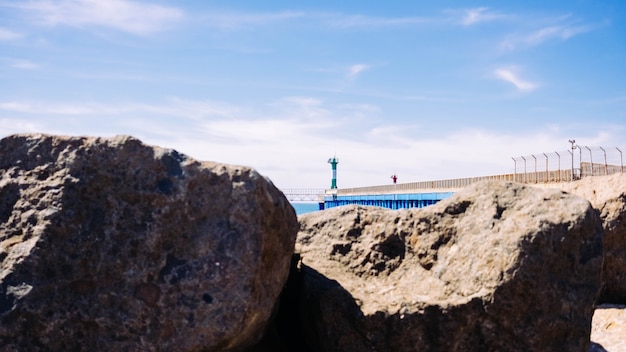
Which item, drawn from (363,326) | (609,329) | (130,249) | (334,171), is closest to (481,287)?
(363,326)

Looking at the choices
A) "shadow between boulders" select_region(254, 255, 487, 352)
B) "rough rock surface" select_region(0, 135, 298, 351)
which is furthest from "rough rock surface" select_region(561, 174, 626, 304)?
"rough rock surface" select_region(0, 135, 298, 351)

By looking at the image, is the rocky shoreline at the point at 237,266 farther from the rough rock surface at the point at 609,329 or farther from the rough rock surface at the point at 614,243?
the rough rock surface at the point at 614,243

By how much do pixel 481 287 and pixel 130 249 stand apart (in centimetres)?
216

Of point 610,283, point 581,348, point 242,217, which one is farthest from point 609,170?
point 242,217

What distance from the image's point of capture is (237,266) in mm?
3520

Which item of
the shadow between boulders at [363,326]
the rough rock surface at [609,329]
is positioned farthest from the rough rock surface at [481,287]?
the rough rock surface at [609,329]

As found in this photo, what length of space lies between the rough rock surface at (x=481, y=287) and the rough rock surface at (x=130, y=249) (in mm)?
724

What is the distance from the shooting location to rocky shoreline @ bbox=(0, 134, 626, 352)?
349 centimetres

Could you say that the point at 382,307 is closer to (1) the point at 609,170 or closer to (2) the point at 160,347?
(2) the point at 160,347

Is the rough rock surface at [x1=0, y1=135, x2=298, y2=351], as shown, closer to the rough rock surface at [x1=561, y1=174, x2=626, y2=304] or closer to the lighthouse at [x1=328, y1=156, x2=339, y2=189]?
the rough rock surface at [x1=561, y1=174, x2=626, y2=304]

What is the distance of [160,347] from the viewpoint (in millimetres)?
3477

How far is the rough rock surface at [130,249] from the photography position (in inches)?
137

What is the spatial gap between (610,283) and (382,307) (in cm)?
459

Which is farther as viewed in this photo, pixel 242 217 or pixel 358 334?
pixel 358 334
